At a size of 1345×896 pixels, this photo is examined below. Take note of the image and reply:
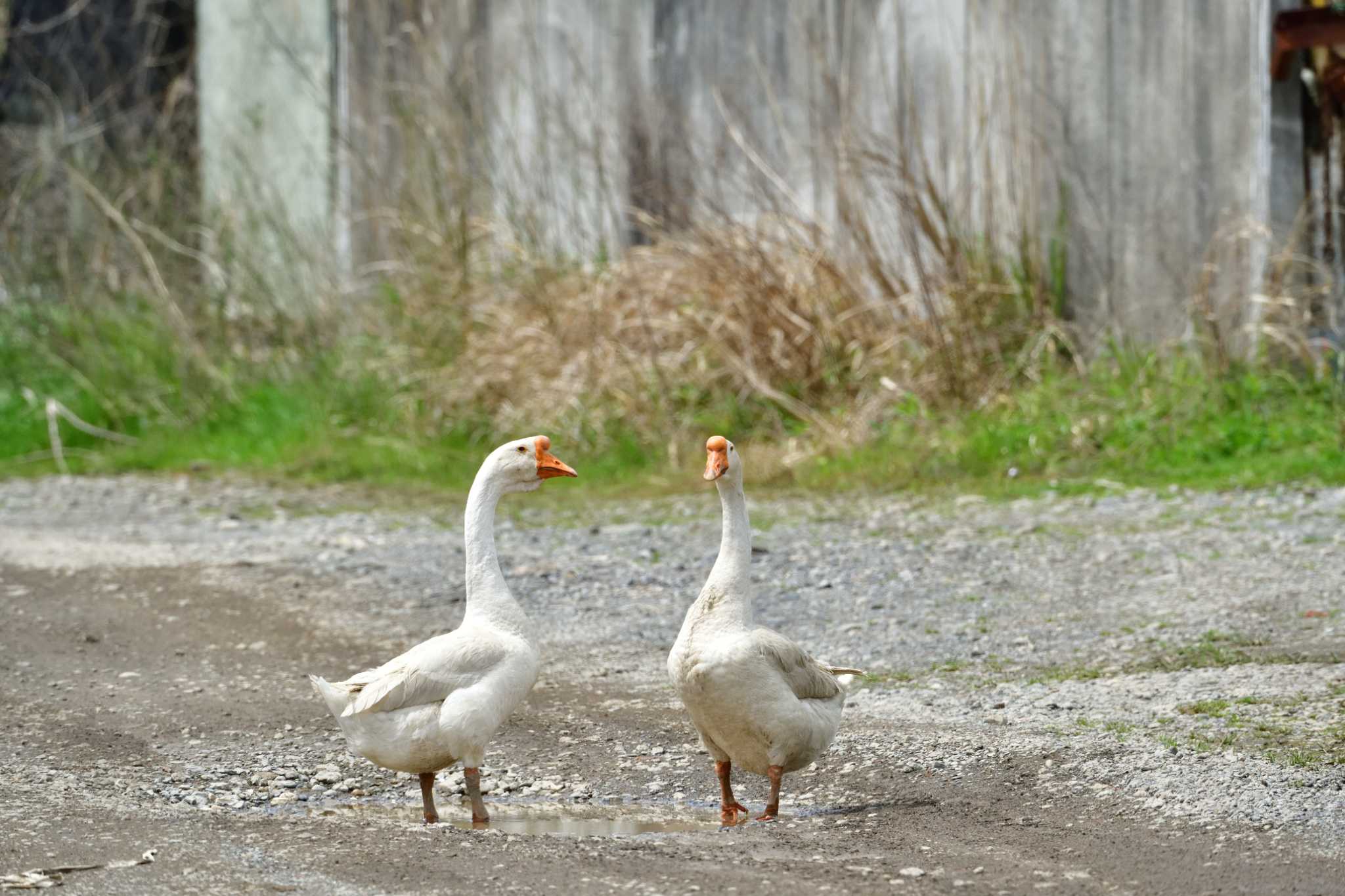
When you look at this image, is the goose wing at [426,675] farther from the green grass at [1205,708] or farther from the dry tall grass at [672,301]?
the dry tall grass at [672,301]

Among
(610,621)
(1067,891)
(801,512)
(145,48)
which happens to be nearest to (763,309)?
(801,512)

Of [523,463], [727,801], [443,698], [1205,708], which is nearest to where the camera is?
[443,698]

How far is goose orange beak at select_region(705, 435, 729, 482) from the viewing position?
404 centimetres

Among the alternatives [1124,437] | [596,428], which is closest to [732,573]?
[1124,437]

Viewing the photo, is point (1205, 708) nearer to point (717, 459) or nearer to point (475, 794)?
point (717, 459)

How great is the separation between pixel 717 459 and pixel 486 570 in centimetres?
65

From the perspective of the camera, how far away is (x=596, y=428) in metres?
9.30

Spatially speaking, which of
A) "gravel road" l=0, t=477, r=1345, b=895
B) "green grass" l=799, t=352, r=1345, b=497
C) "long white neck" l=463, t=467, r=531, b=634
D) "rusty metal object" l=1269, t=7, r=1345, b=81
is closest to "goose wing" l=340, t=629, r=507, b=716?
"long white neck" l=463, t=467, r=531, b=634

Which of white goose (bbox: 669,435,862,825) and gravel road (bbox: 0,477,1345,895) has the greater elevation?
white goose (bbox: 669,435,862,825)

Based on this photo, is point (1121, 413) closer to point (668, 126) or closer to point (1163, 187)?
point (1163, 187)

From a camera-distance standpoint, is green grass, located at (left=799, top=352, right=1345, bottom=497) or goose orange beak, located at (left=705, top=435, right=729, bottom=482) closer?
goose orange beak, located at (left=705, top=435, right=729, bottom=482)

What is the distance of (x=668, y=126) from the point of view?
1117 cm

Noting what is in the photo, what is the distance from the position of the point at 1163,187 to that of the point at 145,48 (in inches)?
407

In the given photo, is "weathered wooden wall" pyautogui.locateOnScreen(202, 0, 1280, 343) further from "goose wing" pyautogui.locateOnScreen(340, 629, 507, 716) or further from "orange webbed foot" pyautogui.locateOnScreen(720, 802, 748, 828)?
"goose wing" pyautogui.locateOnScreen(340, 629, 507, 716)
